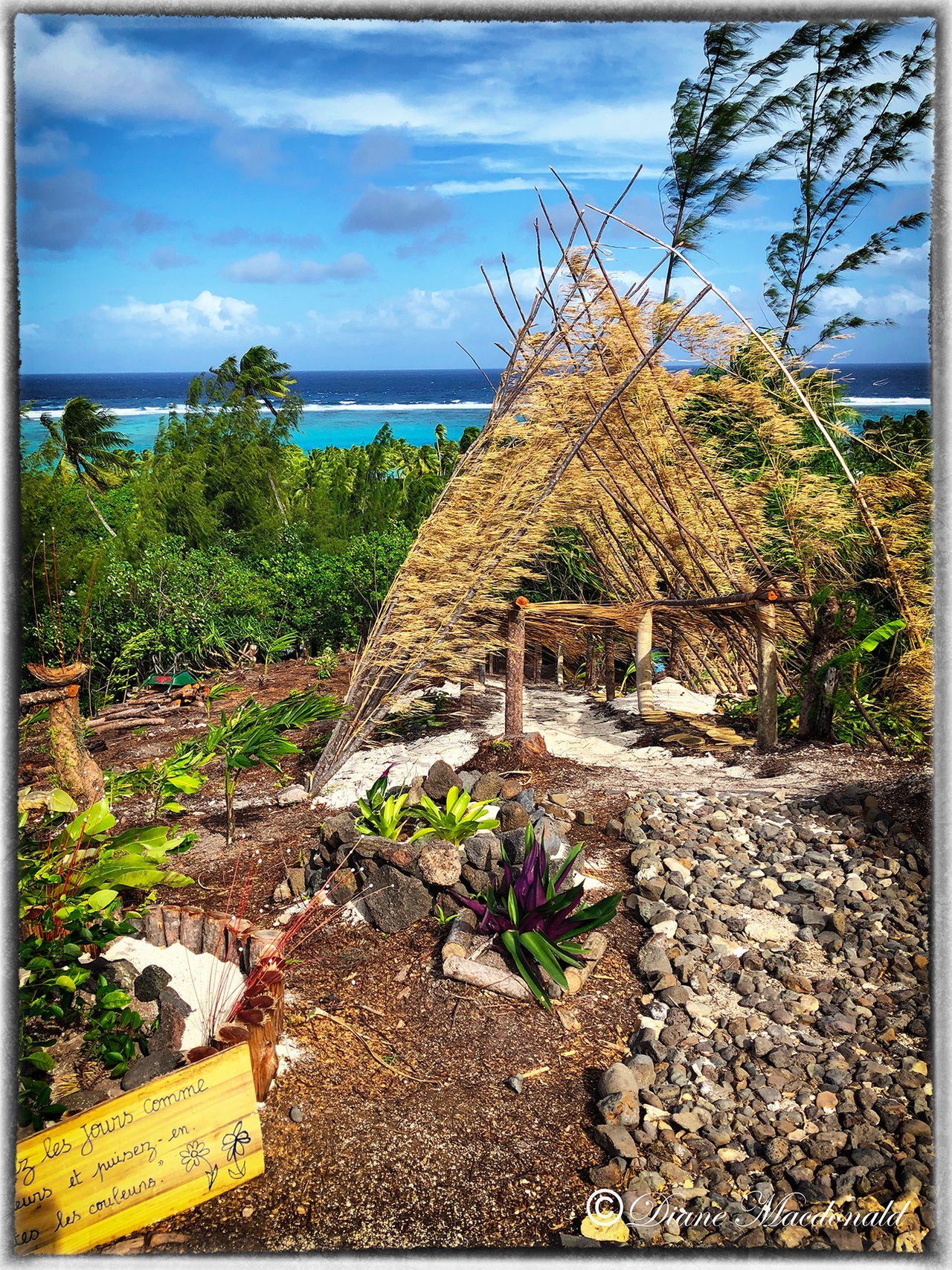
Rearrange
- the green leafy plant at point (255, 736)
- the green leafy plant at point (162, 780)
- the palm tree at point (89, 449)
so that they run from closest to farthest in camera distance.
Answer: the green leafy plant at point (162, 780) < the green leafy plant at point (255, 736) < the palm tree at point (89, 449)

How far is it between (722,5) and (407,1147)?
6.90 ft

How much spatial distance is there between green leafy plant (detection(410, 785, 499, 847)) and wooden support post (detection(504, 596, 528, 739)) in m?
0.87

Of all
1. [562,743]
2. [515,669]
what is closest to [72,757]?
[515,669]

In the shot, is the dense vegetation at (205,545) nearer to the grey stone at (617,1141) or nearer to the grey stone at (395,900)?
the grey stone at (395,900)

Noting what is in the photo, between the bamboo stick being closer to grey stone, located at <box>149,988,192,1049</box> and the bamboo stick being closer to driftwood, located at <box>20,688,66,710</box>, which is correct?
grey stone, located at <box>149,988,192,1049</box>

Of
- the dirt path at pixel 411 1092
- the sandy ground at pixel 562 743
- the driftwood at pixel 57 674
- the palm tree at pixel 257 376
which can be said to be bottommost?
the dirt path at pixel 411 1092

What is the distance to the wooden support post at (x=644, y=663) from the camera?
12.6 ft

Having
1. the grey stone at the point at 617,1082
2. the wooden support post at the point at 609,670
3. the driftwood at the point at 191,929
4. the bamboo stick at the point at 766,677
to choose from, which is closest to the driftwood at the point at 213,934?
the driftwood at the point at 191,929

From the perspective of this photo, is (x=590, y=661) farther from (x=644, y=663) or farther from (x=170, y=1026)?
(x=170, y=1026)

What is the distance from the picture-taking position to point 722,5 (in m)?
1.47

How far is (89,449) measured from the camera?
18.3 feet

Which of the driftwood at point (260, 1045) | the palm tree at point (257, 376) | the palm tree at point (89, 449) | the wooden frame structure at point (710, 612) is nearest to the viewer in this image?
the driftwood at point (260, 1045)

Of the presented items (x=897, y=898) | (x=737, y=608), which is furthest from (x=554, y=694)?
(x=897, y=898)

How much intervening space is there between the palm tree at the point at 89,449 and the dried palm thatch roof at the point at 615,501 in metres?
1.63
